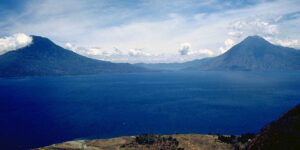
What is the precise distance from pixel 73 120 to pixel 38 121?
15.9m

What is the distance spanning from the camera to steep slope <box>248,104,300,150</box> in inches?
341

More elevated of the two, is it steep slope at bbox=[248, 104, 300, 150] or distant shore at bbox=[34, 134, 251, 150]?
steep slope at bbox=[248, 104, 300, 150]

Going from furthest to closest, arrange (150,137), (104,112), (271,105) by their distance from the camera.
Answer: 1. (271,105)
2. (104,112)
3. (150,137)

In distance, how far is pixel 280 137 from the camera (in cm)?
905

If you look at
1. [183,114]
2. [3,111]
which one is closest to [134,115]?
[183,114]

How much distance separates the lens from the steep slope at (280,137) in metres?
8.66

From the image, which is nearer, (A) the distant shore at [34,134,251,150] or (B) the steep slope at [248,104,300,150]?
(B) the steep slope at [248,104,300,150]

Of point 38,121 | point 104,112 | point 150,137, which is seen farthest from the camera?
point 104,112

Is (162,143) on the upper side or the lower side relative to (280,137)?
lower

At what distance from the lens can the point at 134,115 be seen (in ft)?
339

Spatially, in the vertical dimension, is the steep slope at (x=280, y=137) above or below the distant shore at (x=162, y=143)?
above

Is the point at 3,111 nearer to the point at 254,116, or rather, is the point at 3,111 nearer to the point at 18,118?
the point at 18,118

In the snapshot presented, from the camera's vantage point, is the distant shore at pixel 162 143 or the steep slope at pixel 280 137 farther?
the distant shore at pixel 162 143

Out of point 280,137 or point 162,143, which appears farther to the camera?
point 162,143
